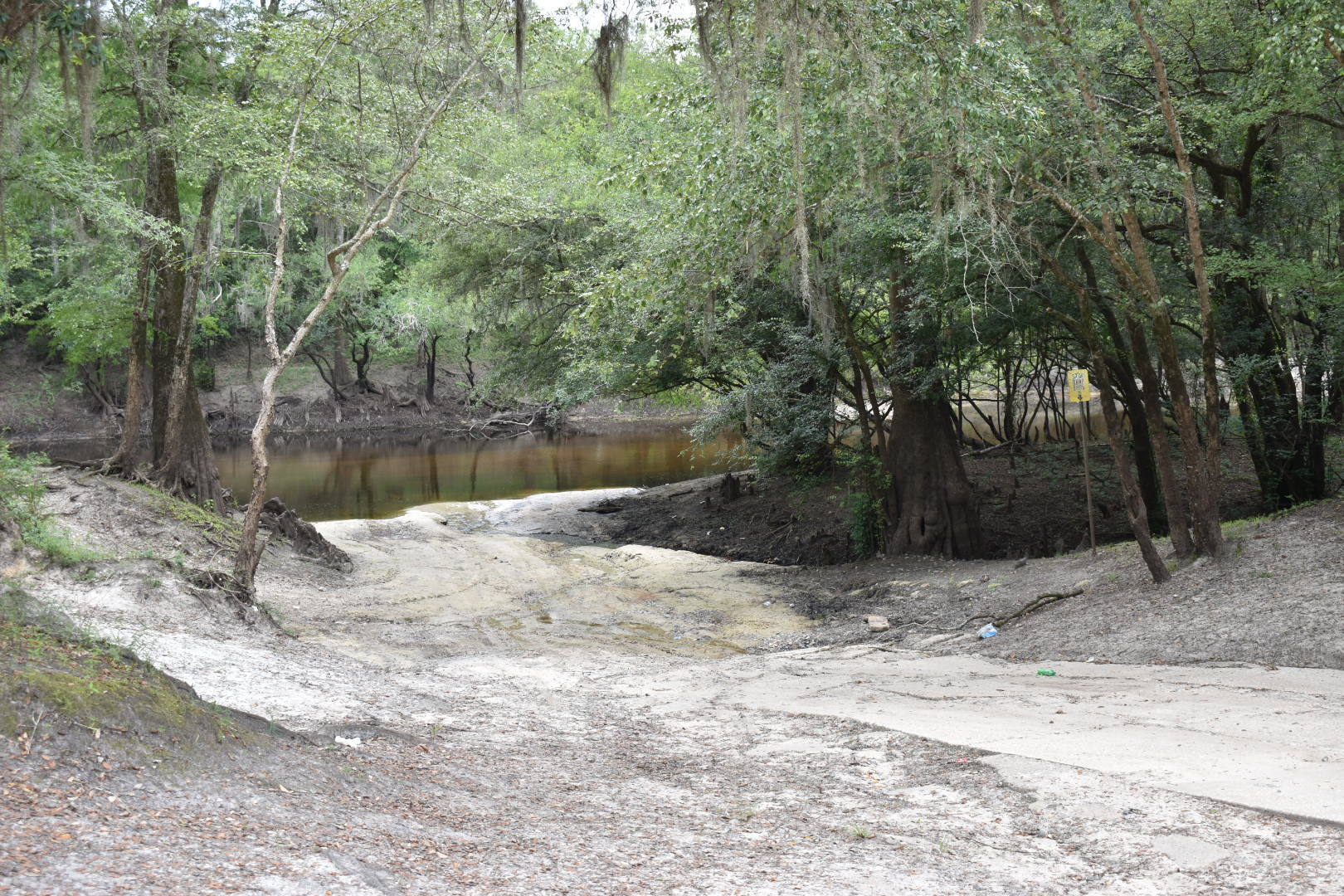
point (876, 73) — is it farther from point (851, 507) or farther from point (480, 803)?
point (851, 507)

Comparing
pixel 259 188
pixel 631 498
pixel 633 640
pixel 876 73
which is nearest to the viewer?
pixel 876 73

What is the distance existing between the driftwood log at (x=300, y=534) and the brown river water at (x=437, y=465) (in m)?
8.61

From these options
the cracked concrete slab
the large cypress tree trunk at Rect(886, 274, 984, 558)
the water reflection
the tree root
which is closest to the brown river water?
the water reflection

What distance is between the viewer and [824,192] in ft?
37.0

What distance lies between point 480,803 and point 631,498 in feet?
71.9

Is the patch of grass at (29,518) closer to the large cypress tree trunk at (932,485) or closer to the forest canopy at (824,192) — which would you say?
the forest canopy at (824,192)

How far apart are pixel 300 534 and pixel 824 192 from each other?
10.6 metres

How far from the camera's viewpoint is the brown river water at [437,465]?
96.2ft

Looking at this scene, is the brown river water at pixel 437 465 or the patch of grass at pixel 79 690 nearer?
the patch of grass at pixel 79 690

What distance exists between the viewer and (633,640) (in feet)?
42.0

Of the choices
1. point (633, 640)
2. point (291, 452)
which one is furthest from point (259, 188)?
point (291, 452)

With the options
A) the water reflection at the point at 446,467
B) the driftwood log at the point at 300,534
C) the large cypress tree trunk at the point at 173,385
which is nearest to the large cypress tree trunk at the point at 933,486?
the water reflection at the point at 446,467

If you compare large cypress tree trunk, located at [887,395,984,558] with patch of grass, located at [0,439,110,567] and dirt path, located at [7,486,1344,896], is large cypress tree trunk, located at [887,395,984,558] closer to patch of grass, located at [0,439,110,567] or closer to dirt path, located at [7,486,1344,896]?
dirt path, located at [7,486,1344,896]

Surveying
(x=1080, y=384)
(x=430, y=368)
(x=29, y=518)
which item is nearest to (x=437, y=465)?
(x=430, y=368)
